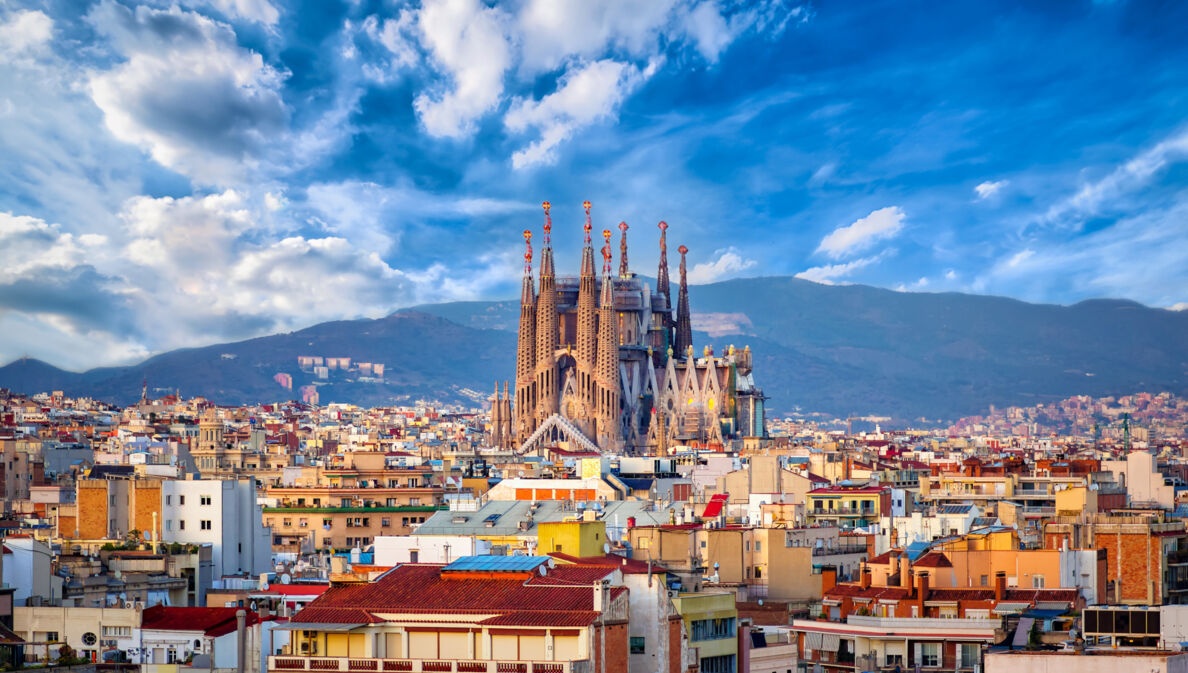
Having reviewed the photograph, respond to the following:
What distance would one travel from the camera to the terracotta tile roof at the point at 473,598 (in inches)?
970

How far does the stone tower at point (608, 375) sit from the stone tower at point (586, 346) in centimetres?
54

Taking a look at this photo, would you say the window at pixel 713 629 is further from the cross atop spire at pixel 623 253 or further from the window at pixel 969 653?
the cross atop spire at pixel 623 253

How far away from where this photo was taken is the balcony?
78.3 feet

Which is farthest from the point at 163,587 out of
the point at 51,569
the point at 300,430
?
the point at 300,430

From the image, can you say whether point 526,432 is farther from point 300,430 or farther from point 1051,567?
point 1051,567

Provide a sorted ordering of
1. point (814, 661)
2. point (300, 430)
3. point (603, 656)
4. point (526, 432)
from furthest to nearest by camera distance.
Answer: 1. point (300, 430)
2. point (526, 432)
3. point (814, 661)
4. point (603, 656)

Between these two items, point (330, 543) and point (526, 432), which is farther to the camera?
point (526, 432)

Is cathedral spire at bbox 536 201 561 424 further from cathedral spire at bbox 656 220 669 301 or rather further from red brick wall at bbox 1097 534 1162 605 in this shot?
red brick wall at bbox 1097 534 1162 605

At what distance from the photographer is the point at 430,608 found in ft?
82.3

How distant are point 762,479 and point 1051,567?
37504 millimetres

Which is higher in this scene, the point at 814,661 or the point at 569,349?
the point at 569,349

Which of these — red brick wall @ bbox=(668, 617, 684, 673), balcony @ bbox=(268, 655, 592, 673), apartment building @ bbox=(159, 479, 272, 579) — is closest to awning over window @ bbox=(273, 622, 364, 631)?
balcony @ bbox=(268, 655, 592, 673)

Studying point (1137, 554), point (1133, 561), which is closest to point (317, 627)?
point (1133, 561)

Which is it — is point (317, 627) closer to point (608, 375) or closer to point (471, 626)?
point (471, 626)
